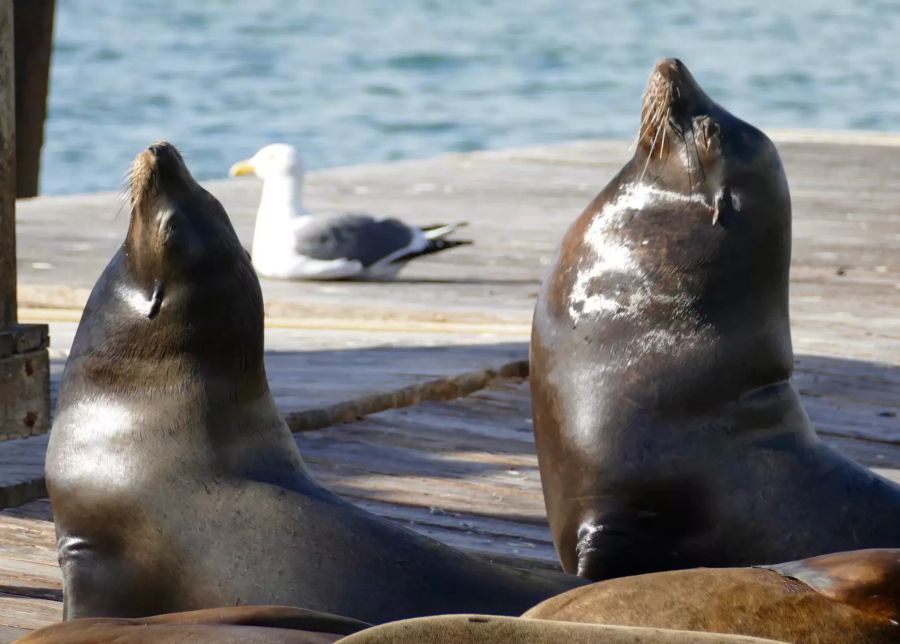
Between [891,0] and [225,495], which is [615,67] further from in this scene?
[225,495]

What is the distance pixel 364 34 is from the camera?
124 ft

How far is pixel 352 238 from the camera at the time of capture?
7418 mm

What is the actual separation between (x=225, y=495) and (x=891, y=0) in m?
46.4

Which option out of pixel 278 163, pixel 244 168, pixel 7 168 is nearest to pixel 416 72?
pixel 244 168

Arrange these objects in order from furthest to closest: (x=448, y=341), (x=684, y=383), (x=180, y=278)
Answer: (x=448, y=341) → (x=684, y=383) → (x=180, y=278)

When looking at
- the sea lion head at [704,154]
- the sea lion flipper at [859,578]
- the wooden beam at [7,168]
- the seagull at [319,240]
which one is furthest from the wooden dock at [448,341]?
the sea lion flipper at [859,578]

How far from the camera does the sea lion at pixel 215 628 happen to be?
244 centimetres

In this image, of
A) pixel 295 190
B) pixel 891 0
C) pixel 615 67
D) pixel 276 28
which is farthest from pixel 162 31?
pixel 295 190

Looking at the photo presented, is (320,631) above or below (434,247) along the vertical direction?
below

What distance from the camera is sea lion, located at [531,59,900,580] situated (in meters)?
3.43

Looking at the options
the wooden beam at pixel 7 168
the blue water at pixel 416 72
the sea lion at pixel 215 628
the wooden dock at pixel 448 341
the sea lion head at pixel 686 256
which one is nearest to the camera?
the sea lion at pixel 215 628

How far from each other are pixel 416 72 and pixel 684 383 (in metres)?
28.1

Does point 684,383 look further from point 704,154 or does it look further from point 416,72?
point 416,72

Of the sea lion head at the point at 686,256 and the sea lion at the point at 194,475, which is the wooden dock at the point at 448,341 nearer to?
the sea lion at the point at 194,475
